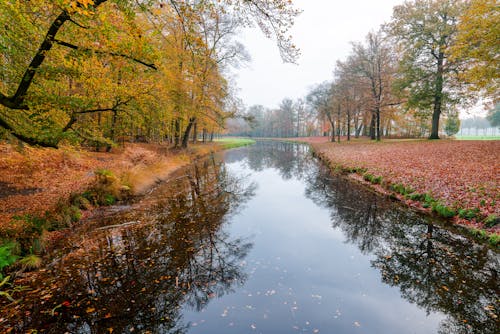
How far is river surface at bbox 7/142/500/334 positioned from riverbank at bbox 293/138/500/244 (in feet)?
2.56

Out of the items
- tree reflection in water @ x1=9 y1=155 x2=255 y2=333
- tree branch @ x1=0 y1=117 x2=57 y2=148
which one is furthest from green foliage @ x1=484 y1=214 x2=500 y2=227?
tree branch @ x1=0 y1=117 x2=57 y2=148

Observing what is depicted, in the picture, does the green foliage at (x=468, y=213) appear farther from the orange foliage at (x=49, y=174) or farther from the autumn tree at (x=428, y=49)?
the autumn tree at (x=428, y=49)

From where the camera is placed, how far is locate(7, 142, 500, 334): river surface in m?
4.01

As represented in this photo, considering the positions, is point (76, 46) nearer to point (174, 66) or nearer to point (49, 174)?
point (49, 174)

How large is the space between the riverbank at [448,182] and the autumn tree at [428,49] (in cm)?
872

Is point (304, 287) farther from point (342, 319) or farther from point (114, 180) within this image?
point (114, 180)

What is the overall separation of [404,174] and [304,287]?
939 centimetres

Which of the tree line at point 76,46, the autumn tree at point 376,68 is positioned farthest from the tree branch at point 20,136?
the autumn tree at point 376,68

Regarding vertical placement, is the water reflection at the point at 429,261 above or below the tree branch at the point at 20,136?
below

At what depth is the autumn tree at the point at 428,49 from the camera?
19.9 m

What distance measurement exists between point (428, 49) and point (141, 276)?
91.3 feet

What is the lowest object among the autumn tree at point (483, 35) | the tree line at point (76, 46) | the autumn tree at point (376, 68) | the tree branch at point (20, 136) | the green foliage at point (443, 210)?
the green foliage at point (443, 210)

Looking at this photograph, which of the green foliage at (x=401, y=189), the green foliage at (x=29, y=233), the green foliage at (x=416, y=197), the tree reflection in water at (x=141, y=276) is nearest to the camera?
the tree reflection in water at (x=141, y=276)

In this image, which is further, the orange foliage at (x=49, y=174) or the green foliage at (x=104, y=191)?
the green foliage at (x=104, y=191)
